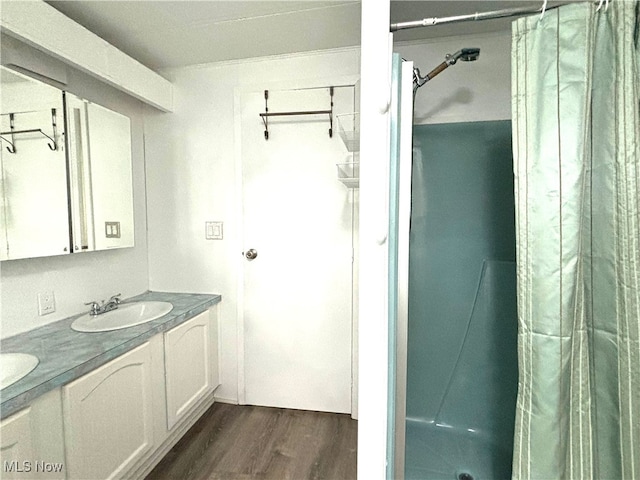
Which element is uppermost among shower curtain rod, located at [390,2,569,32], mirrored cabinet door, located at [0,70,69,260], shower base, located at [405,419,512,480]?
shower curtain rod, located at [390,2,569,32]

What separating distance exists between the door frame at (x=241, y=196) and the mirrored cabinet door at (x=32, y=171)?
0.90 meters

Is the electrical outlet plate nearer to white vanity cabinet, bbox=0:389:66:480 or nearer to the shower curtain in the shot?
white vanity cabinet, bbox=0:389:66:480

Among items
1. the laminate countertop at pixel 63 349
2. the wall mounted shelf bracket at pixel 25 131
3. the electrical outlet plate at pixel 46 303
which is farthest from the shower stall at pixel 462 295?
the electrical outlet plate at pixel 46 303

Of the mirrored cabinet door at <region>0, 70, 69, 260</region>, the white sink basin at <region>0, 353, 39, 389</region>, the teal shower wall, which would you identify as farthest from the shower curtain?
the mirrored cabinet door at <region>0, 70, 69, 260</region>

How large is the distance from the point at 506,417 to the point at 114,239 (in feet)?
8.07

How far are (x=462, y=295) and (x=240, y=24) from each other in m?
1.94

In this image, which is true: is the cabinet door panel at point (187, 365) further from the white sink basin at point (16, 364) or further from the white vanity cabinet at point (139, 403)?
the white sink basin at point (16, 364)

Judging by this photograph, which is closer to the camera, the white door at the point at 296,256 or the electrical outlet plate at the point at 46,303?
the electrical outlet plate at the point at 46,303

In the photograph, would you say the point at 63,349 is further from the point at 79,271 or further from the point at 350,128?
the point at 350,128

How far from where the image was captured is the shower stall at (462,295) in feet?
5.16

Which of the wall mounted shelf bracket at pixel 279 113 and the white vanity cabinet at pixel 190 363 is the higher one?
the wall mounted shelf bracket at pixel 279 113

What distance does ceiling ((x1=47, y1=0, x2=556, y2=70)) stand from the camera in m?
1.42

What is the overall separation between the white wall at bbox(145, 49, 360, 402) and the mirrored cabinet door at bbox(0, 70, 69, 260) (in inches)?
26.7

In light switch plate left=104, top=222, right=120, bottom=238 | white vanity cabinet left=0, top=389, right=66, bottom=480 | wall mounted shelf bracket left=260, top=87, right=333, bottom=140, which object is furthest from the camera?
wall mounted shelf bracket left=260, top=87, right=333, bottom=140
